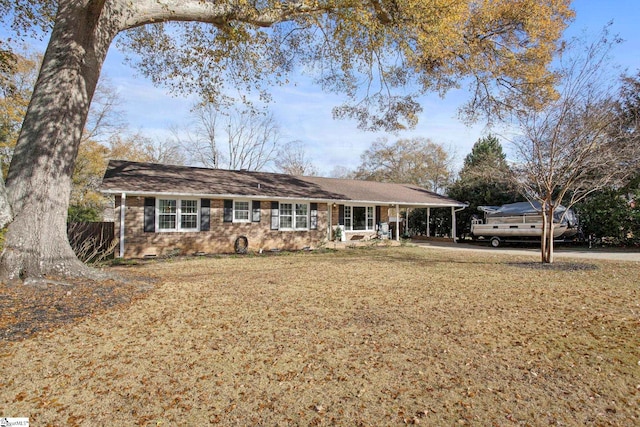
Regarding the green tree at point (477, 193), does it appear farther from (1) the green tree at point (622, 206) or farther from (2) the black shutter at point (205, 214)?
(2) the black shutter at point (205, 214)

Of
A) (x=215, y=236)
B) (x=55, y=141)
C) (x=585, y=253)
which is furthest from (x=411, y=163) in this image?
(x=55, y=141)

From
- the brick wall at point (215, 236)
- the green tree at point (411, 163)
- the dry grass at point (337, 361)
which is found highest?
the green tree at point (411, 163)

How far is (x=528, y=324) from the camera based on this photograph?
500 cm

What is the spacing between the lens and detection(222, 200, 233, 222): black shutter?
14.9 meters

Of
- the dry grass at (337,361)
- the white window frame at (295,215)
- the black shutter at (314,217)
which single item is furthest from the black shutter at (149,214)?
the dry grass at (337,361)

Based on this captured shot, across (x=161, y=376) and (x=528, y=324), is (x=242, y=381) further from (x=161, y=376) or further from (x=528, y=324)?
(x=528, y=324)

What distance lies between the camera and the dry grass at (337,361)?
282 centimetres

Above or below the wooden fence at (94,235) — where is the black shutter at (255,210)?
above

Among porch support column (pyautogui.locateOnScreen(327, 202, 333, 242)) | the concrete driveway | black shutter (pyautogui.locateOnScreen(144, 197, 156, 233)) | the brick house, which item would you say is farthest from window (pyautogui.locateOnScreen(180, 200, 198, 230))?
the concrete driveway

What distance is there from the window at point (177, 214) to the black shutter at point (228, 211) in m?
1.15

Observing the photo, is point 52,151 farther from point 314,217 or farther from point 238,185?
point 314,217

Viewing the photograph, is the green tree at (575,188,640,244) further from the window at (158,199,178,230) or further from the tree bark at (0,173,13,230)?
the tree bark at (0,173,13,230)

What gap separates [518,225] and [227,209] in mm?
14805

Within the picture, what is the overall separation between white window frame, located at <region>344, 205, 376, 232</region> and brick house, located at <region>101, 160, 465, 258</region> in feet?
0.18
